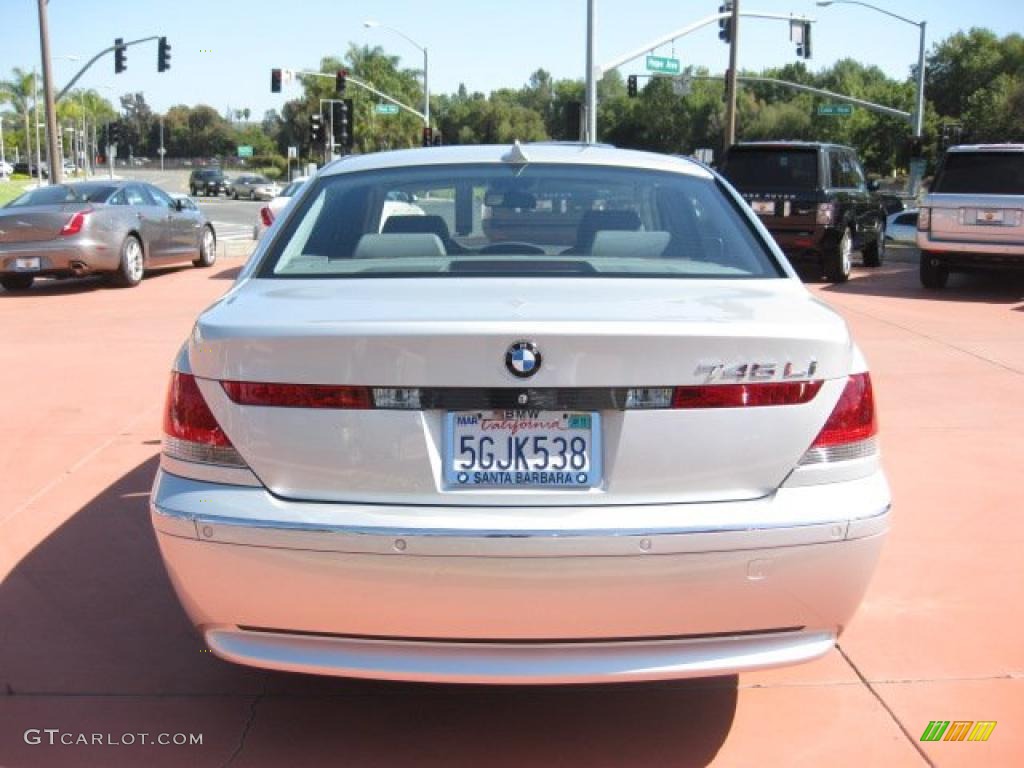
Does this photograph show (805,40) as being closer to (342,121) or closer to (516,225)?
(342,121)

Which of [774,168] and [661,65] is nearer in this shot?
[774,168]

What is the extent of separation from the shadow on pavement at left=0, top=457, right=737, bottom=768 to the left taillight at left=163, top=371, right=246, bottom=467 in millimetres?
912

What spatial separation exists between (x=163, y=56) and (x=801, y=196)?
1128 inches

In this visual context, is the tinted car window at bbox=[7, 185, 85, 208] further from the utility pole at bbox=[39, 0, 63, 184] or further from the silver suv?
the utility pole at bbox=[39, 0, 63, 184]

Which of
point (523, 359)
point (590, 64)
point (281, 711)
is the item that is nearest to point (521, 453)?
point (523, 359)

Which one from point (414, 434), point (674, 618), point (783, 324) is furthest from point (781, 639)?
point (414, 434)

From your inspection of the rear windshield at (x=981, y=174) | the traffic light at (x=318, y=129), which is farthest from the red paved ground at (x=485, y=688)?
the traffic light at (x=318, y=129)

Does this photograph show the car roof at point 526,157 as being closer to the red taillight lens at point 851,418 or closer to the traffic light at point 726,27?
the red taillight lens at point 851,418

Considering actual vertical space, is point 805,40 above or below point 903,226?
above

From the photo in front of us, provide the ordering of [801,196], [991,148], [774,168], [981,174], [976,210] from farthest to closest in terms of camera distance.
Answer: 1. [774,168]
2. [801,196]
3. [981,174]
4. [991,148]
5. [976,210]

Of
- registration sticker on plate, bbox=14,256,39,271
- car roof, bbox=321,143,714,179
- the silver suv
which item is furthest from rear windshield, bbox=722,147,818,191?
car roof, bbox=321,143,714,179

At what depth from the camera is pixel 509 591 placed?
2742 mm

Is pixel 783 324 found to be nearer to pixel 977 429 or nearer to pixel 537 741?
pixel 537 741

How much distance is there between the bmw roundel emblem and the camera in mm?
2742
